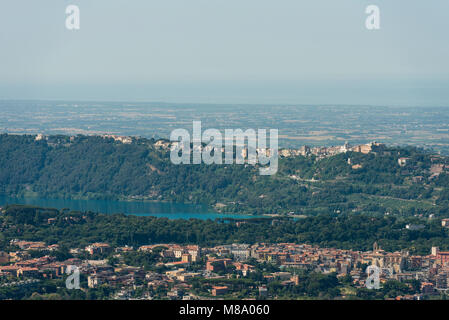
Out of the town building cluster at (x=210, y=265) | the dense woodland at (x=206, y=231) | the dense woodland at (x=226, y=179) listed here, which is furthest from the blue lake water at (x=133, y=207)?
the town building cluster at (x=210, y=265)

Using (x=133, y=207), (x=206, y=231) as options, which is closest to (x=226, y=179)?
(x=133, y=207)

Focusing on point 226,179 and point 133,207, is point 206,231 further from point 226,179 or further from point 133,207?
point 226,179

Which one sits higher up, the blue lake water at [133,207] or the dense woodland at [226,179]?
the dense woodland at [226,179]

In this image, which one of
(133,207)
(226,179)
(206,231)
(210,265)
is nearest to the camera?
(210,265)

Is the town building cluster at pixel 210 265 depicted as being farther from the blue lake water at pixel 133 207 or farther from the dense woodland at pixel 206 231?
the blue lake water at pixel 133 207

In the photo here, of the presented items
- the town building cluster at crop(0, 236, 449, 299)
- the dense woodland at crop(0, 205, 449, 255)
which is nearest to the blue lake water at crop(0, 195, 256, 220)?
the dense woodland at crop(0, 205, 449, 255)

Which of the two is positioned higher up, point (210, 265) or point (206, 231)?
point (210, 265)
